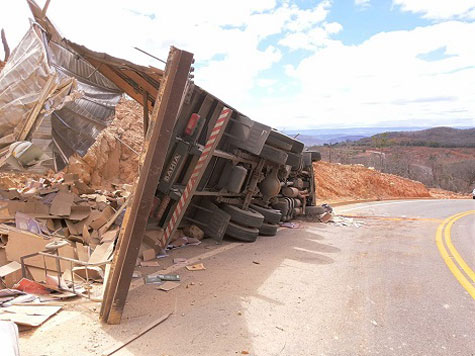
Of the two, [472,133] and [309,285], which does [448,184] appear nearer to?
[309,285]

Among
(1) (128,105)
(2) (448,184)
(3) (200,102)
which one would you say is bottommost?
(2) (448,184)

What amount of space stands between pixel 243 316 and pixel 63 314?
5.88 feet

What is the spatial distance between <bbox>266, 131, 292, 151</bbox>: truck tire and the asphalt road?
2.24 m

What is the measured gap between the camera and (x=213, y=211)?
25.0ft

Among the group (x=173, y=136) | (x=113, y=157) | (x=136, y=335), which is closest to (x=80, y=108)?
(x=173, y=136)

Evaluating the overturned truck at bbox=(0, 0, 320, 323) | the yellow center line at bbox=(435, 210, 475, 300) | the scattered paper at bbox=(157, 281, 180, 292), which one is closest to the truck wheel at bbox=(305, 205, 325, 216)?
the overturned truck at bbox=(0, 0, 320, 323)

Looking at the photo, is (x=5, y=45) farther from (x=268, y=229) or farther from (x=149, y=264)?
(x=268, y=229)

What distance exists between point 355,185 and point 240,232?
17326mm

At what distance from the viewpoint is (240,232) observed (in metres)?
7.67

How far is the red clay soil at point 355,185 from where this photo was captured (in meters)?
21.1

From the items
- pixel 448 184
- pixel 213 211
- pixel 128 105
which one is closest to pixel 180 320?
pixel 213 211

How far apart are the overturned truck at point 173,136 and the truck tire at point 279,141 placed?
2 centimetres

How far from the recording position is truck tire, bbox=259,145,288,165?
323 inches

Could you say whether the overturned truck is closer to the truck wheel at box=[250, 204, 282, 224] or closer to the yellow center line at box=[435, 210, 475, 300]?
the truck wheel at box=[250, 204, 282, 224]
